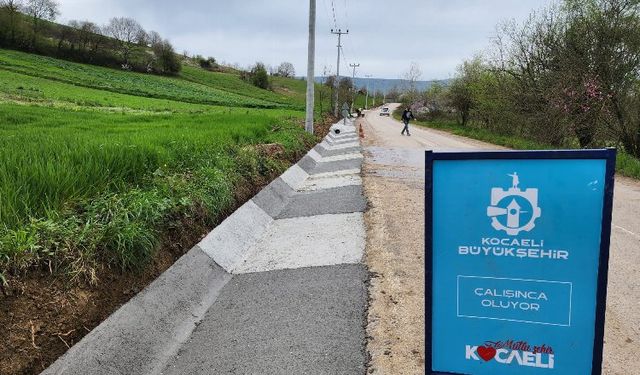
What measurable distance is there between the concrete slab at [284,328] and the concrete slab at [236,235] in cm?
49

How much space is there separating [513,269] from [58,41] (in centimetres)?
9781

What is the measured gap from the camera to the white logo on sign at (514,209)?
240 cm

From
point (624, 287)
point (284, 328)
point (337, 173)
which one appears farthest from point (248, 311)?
point (337, 173)

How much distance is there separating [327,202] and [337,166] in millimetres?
5056

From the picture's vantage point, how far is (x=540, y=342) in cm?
248

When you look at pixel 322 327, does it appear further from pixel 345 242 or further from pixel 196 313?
pixel 345 242

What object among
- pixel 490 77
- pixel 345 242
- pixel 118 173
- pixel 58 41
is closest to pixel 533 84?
pixel 490 77

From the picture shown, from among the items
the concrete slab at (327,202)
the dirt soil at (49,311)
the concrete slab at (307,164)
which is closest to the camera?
the dirt soil at (49,311)

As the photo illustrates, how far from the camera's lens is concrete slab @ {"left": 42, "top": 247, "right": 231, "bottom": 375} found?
320 centimetres

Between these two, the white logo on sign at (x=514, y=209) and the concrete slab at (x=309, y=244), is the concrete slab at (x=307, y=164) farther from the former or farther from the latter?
the white logo on sign at (x=514, y=209)

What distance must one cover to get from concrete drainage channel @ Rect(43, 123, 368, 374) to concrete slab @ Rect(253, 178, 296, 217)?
3.04 ft

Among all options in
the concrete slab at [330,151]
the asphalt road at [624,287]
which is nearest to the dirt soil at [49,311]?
the asphalt road at [624,287]

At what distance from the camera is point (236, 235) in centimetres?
643

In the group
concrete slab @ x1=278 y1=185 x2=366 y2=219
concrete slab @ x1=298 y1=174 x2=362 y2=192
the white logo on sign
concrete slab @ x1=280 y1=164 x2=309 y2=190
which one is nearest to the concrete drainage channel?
concrete slab @ x1=278 y1=185 x2=366 y2=219
